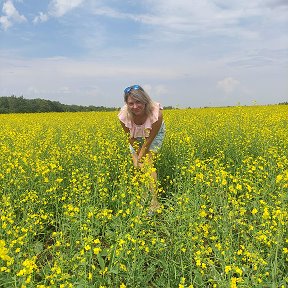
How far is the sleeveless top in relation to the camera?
5195mm

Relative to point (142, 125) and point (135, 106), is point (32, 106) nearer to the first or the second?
point (142, 125)

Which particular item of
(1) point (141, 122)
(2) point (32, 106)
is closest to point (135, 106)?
(1) point (141, 122)

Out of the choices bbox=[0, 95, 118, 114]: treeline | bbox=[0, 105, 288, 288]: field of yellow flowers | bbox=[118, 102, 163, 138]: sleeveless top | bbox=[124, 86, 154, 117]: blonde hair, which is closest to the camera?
bbox=[0, 105, 288, 288]: field of yellow flowers

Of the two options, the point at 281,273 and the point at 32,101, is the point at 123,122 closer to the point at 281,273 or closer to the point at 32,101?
the point at 281,273

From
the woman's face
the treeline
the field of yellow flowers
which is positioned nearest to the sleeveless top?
the woman's face

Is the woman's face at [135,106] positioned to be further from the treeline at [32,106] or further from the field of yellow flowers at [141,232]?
the treeline at [32,106]

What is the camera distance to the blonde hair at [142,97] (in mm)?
4941

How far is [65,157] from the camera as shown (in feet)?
18.7

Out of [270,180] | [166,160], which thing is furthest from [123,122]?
[270,180]

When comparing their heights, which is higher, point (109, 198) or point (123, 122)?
point (123, 122)

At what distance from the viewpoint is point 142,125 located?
535cm

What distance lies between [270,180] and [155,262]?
1.82m

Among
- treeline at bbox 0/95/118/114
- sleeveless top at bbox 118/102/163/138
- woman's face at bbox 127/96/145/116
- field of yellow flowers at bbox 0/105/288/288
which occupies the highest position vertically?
treeline at bbox 0/95/118/114

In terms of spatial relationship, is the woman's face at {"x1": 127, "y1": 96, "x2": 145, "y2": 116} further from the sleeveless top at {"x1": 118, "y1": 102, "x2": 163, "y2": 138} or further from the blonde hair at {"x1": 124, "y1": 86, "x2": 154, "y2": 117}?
the sleeveless top at {"x1": 118, "y1": 102, "x2": 163, "y2": 138}
